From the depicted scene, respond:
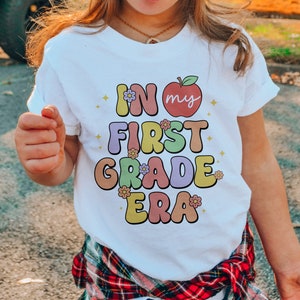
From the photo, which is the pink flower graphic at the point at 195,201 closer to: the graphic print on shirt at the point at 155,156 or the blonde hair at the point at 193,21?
the graphic print on shirt at the point at 155,156

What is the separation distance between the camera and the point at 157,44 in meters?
1.61

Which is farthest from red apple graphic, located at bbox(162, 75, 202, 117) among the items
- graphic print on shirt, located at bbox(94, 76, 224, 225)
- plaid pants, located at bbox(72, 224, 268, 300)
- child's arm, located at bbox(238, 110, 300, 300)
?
plaid pants, located at bbox(72, 224, 268, 300)

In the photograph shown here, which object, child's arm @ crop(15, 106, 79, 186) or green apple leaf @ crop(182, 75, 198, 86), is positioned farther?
green apple leaf @ crop(182, 75, 198, 86)

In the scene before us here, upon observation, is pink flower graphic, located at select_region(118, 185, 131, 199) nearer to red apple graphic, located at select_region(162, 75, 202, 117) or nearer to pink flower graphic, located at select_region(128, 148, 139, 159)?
pink flower graphic, located at select_region(128, 148, 139, 159)

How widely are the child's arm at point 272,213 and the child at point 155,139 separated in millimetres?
107

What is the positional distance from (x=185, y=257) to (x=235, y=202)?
0.18m

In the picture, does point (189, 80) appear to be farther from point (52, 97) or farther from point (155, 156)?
point (52, 97)

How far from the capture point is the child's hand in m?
1.38

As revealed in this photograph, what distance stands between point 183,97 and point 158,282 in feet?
1.35

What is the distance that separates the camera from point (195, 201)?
1.61m

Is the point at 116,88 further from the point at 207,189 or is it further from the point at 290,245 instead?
the point at 290,245

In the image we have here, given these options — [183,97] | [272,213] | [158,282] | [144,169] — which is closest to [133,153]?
[144,169]

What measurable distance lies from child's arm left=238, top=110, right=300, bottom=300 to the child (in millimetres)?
107

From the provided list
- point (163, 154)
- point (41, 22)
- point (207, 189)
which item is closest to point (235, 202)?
point (207, 189)
